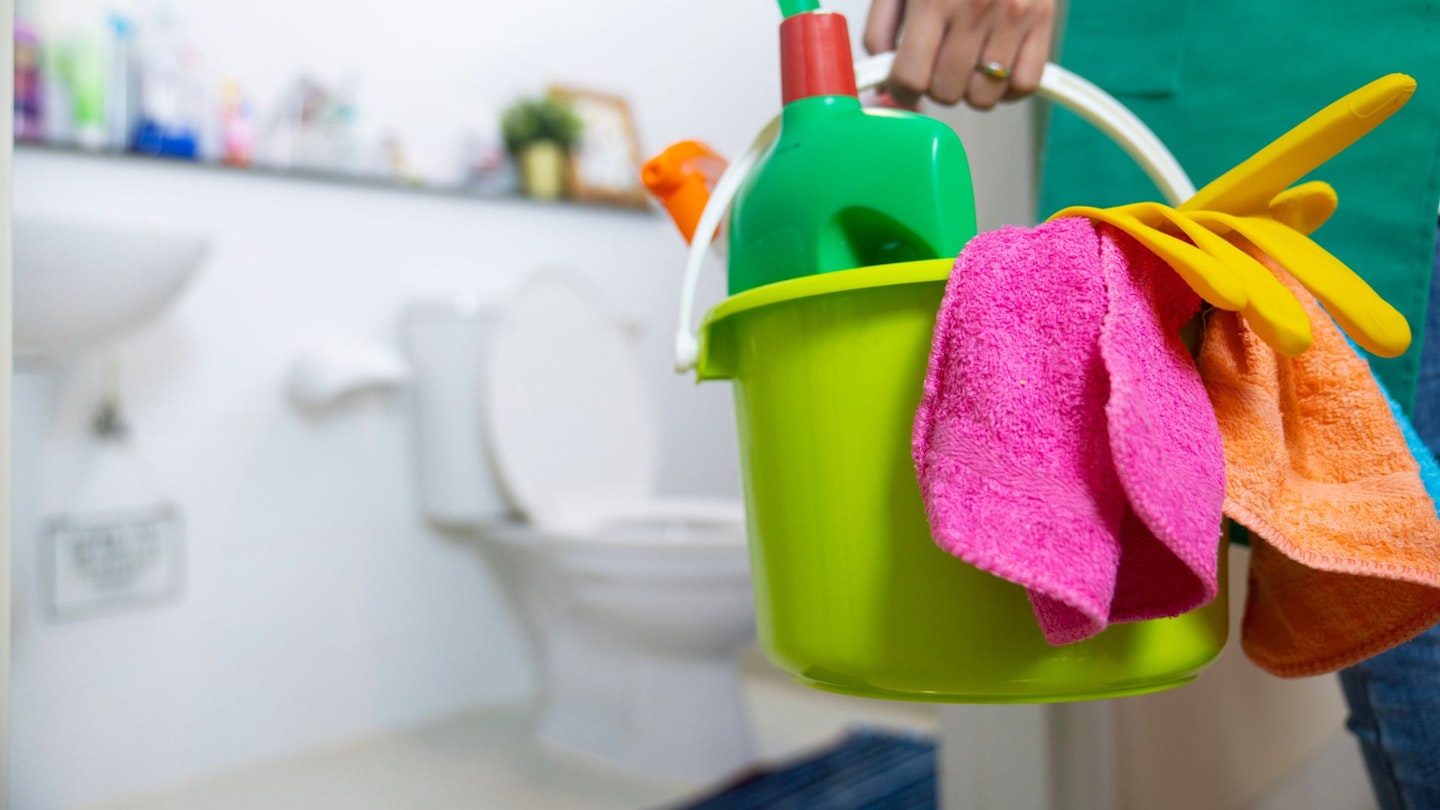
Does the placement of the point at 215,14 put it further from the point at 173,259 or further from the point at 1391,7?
the point at 1391,7

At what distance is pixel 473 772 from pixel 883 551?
1145 mm

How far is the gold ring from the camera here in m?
0.52

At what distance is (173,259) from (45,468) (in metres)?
0.36

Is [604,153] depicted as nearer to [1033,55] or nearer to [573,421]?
[573,421]

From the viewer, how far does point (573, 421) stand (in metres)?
1.54

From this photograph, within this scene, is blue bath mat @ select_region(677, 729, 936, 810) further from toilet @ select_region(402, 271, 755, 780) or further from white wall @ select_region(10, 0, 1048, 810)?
white wall @ select_region(10, 0, 1048, 810)

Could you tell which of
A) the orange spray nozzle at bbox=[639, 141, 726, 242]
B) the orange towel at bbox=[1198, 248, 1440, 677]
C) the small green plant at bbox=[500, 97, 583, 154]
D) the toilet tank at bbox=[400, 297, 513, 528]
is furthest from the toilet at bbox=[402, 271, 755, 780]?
the orange towel at bbox=[1198, 248, 1440, 677]

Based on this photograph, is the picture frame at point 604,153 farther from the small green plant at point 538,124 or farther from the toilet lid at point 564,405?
the toilet lid at point 564,405

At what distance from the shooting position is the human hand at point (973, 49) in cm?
51

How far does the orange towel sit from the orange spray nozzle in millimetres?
267

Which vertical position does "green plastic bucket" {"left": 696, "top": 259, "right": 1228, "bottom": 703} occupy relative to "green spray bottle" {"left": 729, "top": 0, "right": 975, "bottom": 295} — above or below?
below

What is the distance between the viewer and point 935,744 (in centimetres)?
145

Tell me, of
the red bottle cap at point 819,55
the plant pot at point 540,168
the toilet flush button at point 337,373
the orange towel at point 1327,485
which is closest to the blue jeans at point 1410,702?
the orange towel at point 1327,485

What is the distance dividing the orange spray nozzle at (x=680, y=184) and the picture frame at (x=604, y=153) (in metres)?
1.24
